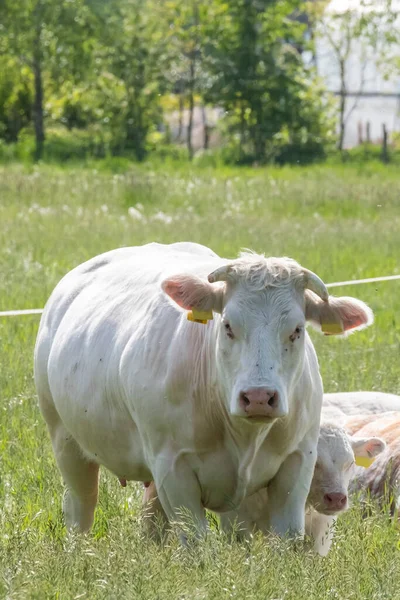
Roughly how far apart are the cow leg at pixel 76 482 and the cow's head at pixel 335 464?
136cm

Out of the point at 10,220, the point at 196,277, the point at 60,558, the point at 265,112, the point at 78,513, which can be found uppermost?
the point at 196,277

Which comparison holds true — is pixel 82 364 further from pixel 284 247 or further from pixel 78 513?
pixel 284 247

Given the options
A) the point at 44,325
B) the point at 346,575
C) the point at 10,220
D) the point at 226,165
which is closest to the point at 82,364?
the point at 44,325

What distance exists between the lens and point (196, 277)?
5.81 metres

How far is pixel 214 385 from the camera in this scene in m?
5.85

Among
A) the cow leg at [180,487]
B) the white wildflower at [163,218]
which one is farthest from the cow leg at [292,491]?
the white wildflower at [163,218]

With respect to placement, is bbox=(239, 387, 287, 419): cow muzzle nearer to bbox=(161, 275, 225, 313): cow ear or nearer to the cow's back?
bbox=(161, 275, 225, 313): cow ear

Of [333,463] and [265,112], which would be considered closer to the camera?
[333,463]

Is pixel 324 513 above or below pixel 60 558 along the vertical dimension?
below

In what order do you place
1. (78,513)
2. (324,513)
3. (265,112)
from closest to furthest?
(324,513) → (78,513) → (265,112)

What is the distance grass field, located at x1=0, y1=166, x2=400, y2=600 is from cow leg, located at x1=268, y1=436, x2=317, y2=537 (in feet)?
0.79

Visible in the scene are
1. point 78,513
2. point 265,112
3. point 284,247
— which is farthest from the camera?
point 265,112

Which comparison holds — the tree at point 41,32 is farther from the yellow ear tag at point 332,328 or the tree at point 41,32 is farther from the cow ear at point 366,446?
the yellow ear tag at point 332,328

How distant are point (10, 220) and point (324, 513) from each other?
14.1 meters
